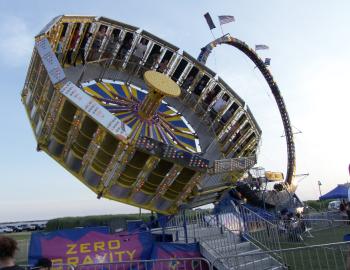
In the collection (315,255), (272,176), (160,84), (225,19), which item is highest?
(225,19)

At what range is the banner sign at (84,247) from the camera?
1078cm

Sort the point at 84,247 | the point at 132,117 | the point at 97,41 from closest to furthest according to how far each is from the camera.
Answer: the point at 84,247
the point at 132,117
the point at 97,41

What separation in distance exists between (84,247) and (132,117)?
221 inches

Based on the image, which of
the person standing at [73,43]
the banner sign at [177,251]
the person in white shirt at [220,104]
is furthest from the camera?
the person in white shirt at [220,104]

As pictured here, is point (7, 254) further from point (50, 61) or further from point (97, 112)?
point (50, 61)

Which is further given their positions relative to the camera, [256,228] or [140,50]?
[140,50]

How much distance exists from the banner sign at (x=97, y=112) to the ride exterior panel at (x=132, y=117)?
0.10ft

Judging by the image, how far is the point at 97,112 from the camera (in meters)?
9.77

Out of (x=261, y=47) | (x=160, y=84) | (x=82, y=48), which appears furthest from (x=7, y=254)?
(x=261, y=47)

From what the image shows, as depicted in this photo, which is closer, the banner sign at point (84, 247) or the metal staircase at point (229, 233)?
the banner sign at point (84, 247)

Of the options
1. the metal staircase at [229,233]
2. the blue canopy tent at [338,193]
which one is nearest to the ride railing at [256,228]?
the metal staircase at [229,233]

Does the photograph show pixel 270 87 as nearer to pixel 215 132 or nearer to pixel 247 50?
pixel 247 50

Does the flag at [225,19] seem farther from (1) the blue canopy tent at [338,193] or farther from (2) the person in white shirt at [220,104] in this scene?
(1) the blue canopy tent at [338,193]

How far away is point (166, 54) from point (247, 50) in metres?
11.8
